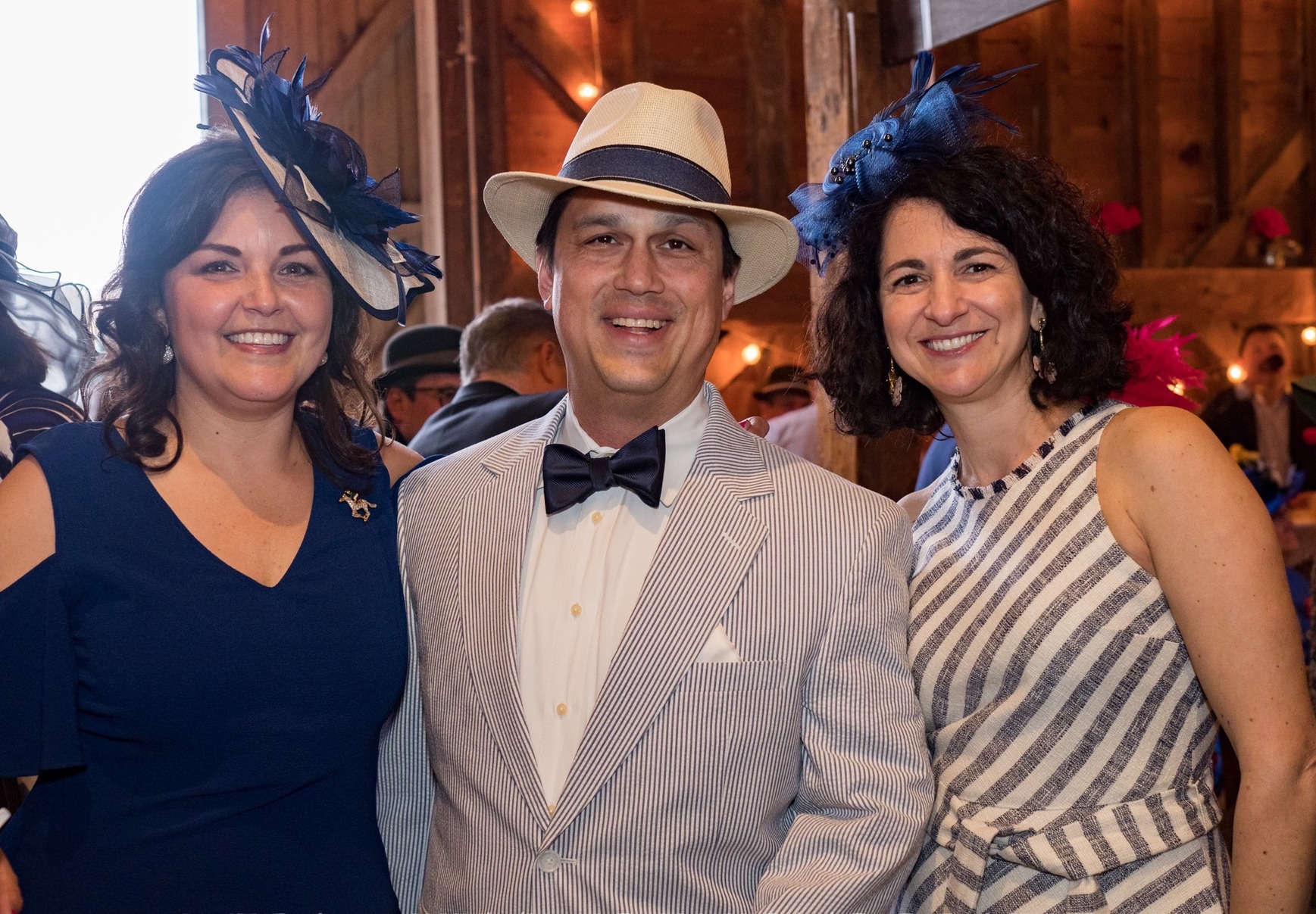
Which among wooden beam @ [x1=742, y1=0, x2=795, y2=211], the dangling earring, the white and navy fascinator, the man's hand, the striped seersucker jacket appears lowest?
the man's hand

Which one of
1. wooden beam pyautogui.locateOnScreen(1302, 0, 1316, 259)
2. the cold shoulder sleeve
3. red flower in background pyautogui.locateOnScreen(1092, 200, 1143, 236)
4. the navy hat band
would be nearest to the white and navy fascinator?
the cold shoulder sleeve

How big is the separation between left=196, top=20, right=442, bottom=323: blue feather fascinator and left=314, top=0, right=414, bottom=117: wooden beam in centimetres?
551

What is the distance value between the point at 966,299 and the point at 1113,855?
87 cm

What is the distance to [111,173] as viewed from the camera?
528cm

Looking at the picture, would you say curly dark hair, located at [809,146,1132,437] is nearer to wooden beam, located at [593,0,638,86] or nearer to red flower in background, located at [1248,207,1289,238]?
wooden beam, located at [593,0,638,86]

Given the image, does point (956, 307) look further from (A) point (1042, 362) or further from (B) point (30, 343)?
(B) point (30, 343)

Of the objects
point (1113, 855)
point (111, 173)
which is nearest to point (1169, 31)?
point (111, 173)

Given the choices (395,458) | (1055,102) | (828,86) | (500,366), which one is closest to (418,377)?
(500,366)

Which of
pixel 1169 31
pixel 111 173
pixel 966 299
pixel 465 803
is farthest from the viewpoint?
pixel 1169 31

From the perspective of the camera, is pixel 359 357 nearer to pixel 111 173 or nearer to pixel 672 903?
pixel 672 903

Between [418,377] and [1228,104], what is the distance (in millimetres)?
7161

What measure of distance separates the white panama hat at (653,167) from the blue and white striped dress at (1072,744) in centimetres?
68

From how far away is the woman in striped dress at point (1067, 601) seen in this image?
1.74 meters

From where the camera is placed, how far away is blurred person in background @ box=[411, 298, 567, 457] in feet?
12.6
